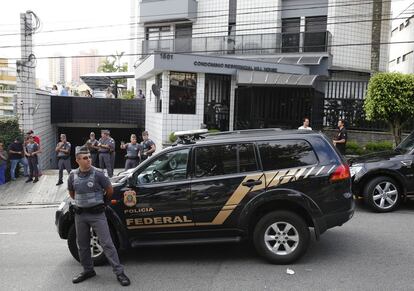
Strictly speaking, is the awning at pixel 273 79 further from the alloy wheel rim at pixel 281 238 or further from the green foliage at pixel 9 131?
the alloy wheel rim at pixel 281 238

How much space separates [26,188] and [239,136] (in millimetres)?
9053

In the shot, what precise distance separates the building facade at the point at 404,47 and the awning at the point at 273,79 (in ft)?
48.2

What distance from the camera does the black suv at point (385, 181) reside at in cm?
858

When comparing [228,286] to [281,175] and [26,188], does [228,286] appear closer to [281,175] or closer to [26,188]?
[281,175]

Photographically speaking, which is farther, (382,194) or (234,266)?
(382,194)

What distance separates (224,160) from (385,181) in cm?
422

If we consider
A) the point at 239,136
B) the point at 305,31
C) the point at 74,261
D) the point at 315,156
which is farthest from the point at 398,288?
the point at 305,31

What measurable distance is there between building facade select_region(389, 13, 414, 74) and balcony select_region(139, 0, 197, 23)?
13.8 metres

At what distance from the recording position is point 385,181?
8.66 meters

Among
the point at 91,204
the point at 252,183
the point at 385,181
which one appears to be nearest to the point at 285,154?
the point at 252,183

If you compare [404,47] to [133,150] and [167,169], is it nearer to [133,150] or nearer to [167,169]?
[133,150]

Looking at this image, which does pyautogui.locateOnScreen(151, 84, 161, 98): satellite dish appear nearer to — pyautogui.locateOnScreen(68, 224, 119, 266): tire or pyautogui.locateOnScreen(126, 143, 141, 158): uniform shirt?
pyautogui.locateOnScreen(126, 143, 141, 158): uniform shirt

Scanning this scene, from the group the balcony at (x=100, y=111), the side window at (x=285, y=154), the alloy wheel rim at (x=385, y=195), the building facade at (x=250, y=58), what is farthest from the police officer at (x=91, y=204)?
the balcony at (x=100, y=111)

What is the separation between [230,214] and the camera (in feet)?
19.3
